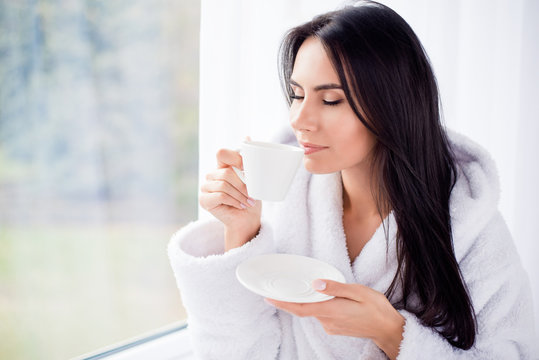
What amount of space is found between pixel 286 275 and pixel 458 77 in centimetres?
118

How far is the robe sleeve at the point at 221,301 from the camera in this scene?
1026 millimetres

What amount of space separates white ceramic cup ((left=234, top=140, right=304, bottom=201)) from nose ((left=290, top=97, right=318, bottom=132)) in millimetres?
132

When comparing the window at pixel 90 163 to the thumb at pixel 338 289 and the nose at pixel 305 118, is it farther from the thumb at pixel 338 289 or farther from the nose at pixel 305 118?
the thumb at pixel 338 289

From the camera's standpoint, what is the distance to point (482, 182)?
111 centimetres

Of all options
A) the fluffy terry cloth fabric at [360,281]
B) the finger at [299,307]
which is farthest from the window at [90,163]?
the finger at [299,307]

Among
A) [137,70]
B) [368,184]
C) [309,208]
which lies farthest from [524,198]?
[137,70]

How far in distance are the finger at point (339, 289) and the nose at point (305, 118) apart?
1.27ft


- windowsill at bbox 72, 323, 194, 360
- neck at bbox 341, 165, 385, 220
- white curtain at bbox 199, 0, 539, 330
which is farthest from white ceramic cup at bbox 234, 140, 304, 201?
windowsill at bbox 72, 323, 194, 360

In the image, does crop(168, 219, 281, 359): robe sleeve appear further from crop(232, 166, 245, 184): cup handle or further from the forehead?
→ the forehead

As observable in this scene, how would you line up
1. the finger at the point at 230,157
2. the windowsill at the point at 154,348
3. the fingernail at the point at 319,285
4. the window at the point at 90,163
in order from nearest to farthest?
the fingernail at the point at 319,285
the finger at the point at 230,157
the window at the point at 90,163
the windowsill at the point at 154,348

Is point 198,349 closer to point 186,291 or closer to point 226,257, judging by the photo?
point 186,291

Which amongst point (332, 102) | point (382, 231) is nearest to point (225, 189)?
point (332, 102)

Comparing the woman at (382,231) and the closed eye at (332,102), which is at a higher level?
the closed eye at (332,102)

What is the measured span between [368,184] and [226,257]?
52 cm
